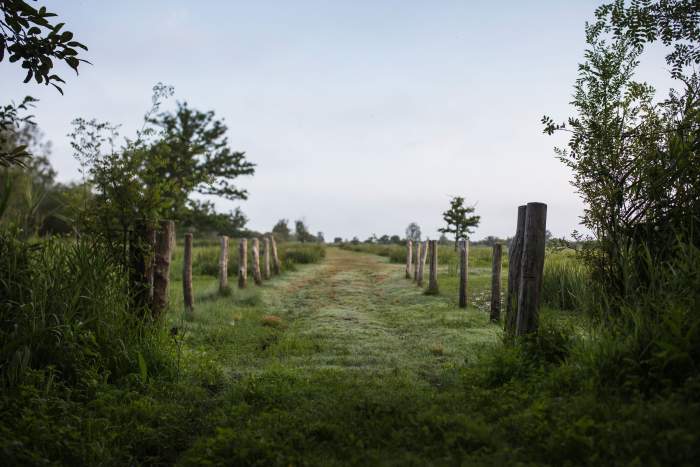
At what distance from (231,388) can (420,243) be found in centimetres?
1266

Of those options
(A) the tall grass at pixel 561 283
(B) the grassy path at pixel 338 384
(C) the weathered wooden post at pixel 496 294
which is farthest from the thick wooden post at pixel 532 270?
(A) the tall grass at pixel 561 283

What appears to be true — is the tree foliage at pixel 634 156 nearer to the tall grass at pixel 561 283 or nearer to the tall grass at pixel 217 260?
the tall grass at pixel 561 283

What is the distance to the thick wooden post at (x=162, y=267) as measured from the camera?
7758mm

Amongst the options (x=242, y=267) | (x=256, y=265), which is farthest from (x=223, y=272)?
(x=256, y=265)

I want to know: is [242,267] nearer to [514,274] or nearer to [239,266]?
[239,266]

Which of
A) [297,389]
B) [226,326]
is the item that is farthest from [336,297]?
[297,389]

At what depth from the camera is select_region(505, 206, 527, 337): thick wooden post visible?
665 cm

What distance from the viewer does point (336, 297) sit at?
14.7 metres

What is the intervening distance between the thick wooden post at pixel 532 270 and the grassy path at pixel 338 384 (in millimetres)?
1041

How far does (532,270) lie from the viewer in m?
6.37

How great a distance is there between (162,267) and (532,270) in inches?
212

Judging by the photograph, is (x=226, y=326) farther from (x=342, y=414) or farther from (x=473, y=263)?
(x=473, y=263)

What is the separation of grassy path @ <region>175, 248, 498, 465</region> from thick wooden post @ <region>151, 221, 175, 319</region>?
876 mm

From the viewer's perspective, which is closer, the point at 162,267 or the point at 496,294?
the point at 162,267
